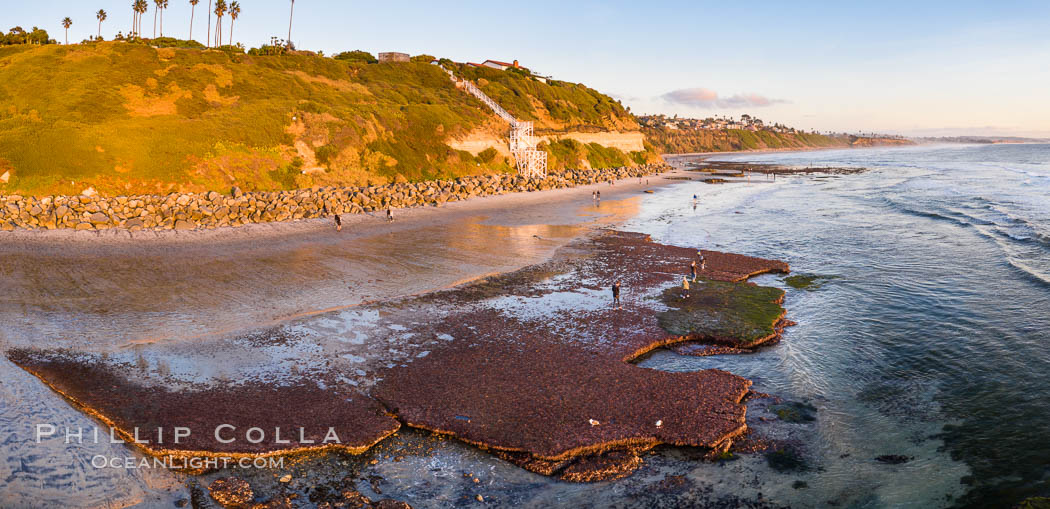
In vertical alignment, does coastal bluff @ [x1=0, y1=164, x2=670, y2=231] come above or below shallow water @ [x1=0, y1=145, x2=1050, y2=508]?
above

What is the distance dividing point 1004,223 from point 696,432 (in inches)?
2058

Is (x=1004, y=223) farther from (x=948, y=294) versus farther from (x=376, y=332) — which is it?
(x=376, y=332)

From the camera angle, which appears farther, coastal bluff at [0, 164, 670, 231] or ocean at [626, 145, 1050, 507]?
coastal bluff at [0, 164, 670, 231]

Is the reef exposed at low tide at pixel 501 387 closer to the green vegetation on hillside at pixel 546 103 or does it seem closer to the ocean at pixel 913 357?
the ocean at pixel 913 357

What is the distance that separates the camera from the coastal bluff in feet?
139

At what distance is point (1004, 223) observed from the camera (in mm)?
50594

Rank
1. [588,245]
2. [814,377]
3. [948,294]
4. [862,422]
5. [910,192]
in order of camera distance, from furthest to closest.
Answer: [910,192] → [588,245] → [948,294] → [814,377] → [862,422]

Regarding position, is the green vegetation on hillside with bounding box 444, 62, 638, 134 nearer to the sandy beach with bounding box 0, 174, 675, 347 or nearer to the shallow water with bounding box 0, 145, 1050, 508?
the sandy beach with bounding box 0, 174, 675, 347

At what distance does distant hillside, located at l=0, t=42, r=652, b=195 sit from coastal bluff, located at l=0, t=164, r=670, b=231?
2.45 meters

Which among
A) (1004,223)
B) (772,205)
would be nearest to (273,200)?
(772,205)

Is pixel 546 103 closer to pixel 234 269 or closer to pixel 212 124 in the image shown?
pixel 212 124

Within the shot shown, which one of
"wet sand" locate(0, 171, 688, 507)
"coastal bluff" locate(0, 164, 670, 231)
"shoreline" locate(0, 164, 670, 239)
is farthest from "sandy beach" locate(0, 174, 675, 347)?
"coastal bluff" locate(0, 164, 670, 231)

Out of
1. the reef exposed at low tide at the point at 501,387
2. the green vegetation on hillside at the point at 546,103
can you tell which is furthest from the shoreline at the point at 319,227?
the green vegetation on hillside at the point at 546,103

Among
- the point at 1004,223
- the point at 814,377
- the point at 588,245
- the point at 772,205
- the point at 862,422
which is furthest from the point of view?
the point at 772,205
